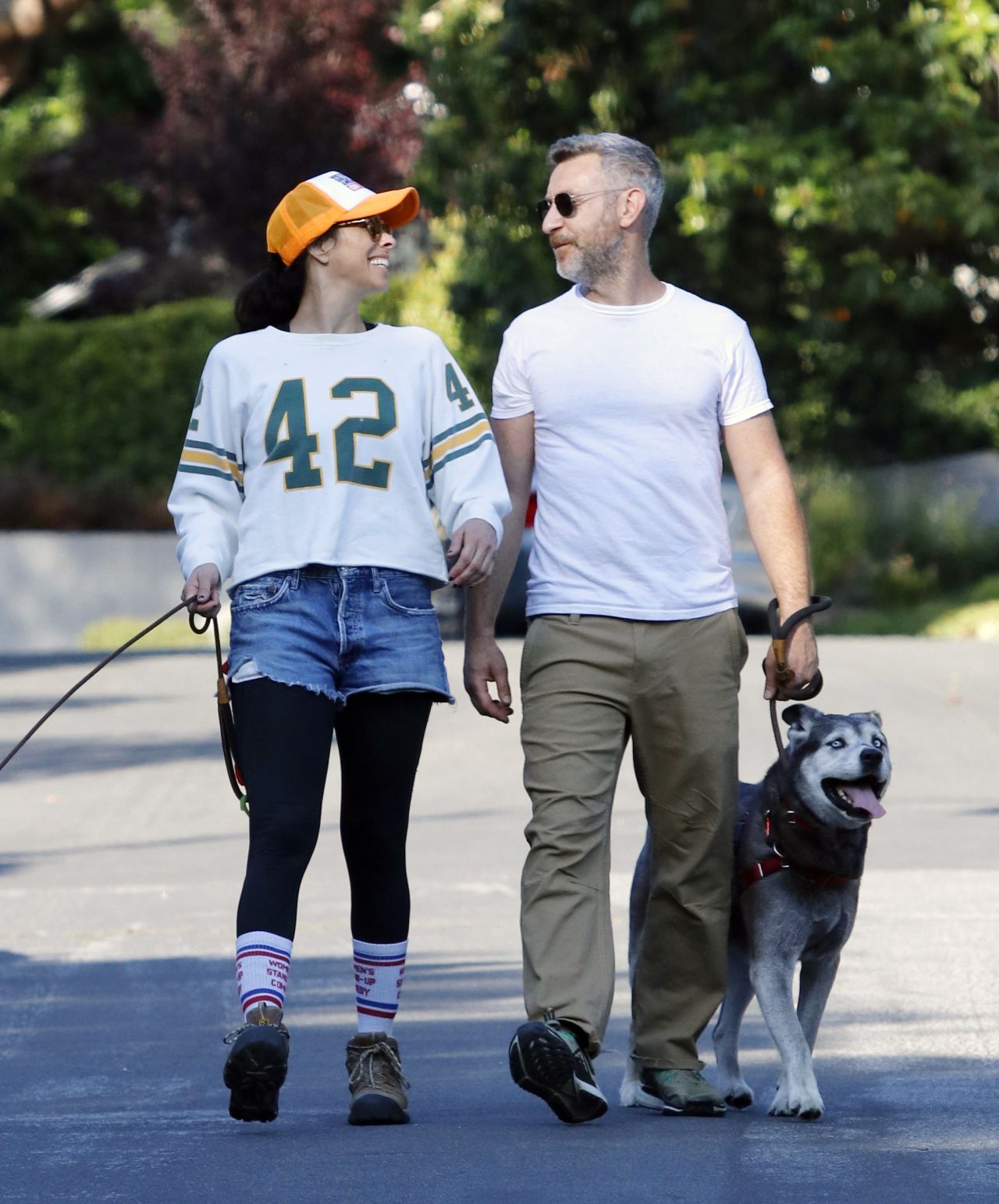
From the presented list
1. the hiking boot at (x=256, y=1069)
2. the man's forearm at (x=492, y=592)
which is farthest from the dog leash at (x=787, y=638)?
the hiking boot at (x=256, y=1069)

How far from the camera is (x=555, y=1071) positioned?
14.3ft

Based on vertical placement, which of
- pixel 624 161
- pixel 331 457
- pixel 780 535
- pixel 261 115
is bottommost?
pixel 780 535

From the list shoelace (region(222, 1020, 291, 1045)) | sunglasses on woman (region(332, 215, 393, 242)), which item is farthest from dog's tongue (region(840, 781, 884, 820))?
sunglasses on woman (region(332, 215, 393, 242))

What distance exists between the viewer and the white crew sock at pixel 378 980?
15.3ft

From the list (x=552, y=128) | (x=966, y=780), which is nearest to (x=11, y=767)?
(x=966, y=780)

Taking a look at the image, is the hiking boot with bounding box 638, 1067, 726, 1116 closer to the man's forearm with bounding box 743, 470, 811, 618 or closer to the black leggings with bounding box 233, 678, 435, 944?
the black leggings with bounding box 233, 678, 435, 944

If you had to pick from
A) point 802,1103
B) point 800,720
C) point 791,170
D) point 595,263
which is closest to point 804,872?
point 800,720

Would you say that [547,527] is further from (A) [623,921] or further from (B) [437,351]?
(A) [623,921]

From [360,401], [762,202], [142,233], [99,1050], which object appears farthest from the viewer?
[142,233]

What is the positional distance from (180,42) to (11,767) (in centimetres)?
1871

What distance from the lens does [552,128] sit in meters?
24.3

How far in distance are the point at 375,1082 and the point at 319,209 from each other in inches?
70.5

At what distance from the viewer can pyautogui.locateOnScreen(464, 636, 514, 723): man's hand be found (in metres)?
4.68

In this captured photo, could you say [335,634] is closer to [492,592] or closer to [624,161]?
[492,592]
